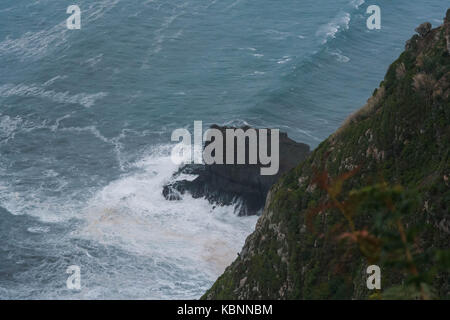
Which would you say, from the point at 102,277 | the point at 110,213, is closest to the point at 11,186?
the point at 110,213

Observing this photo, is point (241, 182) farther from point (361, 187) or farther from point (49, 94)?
point (49, 94)

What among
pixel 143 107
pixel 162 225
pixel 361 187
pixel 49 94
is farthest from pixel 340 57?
pixel 361 187

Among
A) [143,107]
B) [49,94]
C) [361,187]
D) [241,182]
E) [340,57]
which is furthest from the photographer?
[340,57]

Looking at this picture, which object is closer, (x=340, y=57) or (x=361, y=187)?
(x=361, y=187)

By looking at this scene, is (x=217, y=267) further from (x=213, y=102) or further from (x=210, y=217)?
(x=213, y=102)

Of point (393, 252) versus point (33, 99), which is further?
point (33, 99)
